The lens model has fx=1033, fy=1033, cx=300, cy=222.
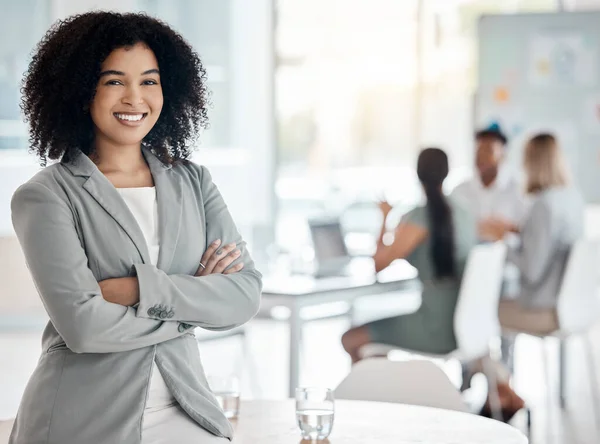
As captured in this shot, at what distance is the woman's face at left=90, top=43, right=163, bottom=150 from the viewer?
6.68ft

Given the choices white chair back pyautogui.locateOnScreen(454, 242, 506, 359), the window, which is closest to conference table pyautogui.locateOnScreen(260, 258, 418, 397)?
white chair back pyautogui.locateOnScreen(454, 242, 506, 359)

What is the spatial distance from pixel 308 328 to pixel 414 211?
356 cm

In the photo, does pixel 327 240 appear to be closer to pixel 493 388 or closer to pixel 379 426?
pixel 493 388

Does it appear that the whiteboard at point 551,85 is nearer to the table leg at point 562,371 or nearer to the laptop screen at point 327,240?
the table leg at point 562,371

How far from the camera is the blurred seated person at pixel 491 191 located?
5.89 metres

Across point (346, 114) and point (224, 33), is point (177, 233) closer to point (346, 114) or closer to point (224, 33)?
point (224, 33)

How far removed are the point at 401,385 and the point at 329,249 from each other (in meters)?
Answer: 2.67

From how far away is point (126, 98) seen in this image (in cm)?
204

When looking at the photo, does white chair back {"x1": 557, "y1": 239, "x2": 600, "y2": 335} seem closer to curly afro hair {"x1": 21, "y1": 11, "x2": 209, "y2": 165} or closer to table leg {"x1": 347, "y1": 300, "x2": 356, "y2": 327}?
table leg {"x1": 347, "y1": 300, "x2": 356, "y2": 327}

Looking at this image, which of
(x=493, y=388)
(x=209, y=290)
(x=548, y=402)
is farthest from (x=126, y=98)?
(x=548, y=402)

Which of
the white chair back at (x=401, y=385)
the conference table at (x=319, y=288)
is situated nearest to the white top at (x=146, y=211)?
Result: the white chair back at (x=401, y=385)

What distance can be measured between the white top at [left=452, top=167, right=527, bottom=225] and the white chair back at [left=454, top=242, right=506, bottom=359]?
0.68 m

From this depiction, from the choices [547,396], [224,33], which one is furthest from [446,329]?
[224,33]

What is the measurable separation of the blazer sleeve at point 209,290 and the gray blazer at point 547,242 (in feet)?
12.1
